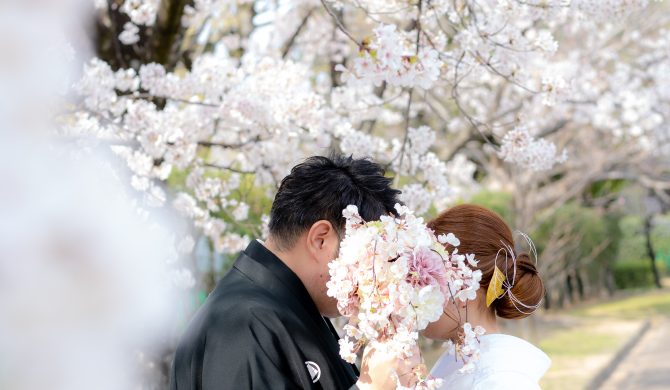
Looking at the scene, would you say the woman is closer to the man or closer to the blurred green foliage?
the man

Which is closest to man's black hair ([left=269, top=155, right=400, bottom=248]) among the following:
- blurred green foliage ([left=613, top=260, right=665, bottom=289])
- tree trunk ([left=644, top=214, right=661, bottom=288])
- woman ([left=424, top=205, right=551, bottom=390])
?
woman ([left=424, top=205, right=551, bottom=390])

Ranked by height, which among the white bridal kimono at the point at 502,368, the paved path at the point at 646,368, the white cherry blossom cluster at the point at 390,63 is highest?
the white cherry blossom cluster at the point at 390,63

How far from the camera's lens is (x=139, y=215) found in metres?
4.50

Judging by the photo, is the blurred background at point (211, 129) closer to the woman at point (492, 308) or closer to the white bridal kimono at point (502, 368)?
the woman at point (492, 308)

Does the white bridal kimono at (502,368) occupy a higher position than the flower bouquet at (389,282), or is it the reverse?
the flower bouquet at (389,282)

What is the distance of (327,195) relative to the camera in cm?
212

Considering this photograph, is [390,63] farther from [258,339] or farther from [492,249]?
[258,339]

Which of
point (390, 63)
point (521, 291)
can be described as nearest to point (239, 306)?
point (521, 291)

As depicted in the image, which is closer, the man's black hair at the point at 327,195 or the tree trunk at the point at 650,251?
the man's black hair at the point at 327,195

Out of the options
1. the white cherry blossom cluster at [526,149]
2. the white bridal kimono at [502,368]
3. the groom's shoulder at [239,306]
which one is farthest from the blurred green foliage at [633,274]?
the groom's shoulder at [239,306]

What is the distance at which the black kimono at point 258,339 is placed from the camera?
196 cm

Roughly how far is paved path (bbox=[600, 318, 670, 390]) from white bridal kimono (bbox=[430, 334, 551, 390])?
851cm

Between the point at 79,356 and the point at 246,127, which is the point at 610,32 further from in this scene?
the point at 79,356

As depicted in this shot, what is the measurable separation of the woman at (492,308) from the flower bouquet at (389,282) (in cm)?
42
